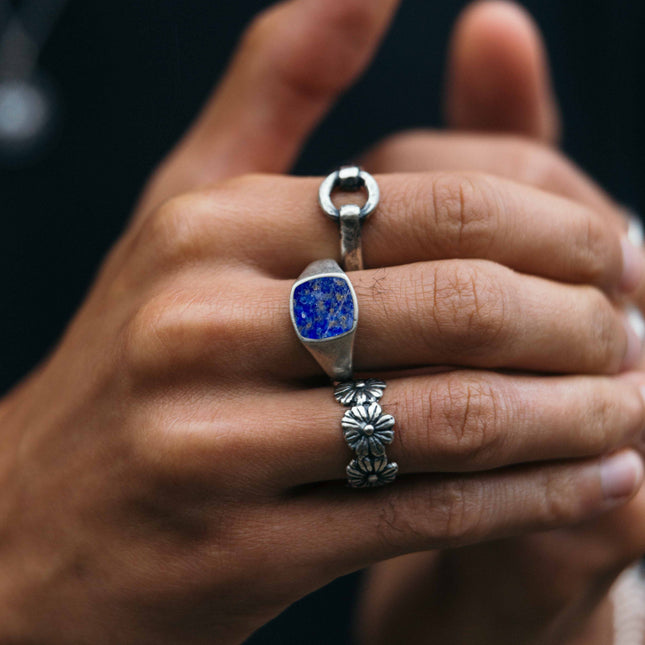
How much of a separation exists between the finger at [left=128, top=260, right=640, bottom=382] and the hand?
9cm

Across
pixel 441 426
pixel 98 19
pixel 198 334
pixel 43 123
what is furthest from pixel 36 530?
pixel 98 19

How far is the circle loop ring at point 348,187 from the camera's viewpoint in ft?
2.89

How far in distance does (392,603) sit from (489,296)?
76 cm

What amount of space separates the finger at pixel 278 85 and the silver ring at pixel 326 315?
414 millimetres

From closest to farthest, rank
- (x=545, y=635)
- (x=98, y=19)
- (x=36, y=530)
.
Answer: (x=36, y=530)
(x=545, y=635)
(x=98, y=19)

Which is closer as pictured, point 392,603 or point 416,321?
point 416,321

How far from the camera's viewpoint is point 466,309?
2.68ft

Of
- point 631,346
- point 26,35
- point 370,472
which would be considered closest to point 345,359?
point 370,472

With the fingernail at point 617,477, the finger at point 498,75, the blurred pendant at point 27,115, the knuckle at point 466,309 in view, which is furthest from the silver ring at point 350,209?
the blurred pendant at point 27,115

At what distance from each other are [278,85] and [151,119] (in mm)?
877

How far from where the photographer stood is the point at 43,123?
1853 mm

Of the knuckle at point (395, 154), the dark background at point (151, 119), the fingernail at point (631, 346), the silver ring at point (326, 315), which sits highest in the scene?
the dark background at point (151, 119)

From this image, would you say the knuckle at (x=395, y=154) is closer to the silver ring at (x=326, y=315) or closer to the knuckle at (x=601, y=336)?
the knuckle at (x=601, y=336)

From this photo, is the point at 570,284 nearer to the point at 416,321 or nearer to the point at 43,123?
the point at 416,321
